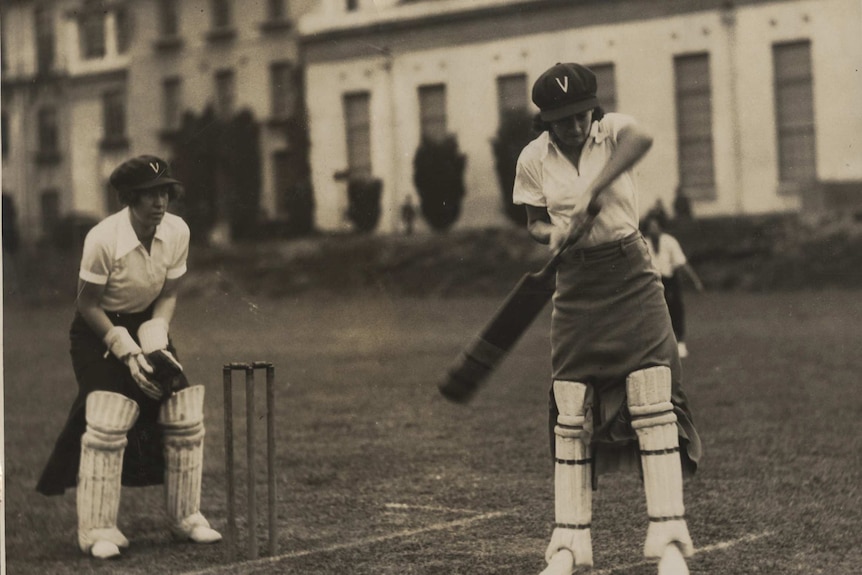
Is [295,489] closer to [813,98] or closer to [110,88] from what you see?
[110,88]

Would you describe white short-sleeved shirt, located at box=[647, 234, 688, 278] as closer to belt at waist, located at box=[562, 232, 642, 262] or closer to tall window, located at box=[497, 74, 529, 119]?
tall window, located at box=[497, 74, 529, 119]

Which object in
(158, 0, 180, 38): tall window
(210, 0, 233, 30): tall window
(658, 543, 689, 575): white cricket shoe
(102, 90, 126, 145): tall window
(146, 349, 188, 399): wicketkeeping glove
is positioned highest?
(158, 0, 180, 38): tall window

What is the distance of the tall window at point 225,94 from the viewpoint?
911cm

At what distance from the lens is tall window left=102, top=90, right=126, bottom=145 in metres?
9.02

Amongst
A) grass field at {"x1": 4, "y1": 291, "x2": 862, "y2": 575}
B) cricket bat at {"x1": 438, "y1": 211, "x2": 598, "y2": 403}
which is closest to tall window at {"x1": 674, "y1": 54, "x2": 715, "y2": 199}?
grass field at {"x1": 4, "y1": 291, "x2": 862, "y2": 575}

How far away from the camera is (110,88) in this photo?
940 cm

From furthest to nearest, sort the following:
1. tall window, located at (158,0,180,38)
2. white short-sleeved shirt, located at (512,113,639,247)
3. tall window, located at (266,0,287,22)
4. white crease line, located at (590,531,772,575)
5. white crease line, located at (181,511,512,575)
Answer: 1. tall window, located at (266,0,287,22)
2. tall window, located at (158,0,180,38)
3. white crease line, located at (181,511,512,575)
4. white crease line, located at (590,531,772,575)
5. white short-sleeved shirt, located at (512,113,639,247)

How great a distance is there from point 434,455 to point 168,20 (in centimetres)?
404

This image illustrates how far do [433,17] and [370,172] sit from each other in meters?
2.79

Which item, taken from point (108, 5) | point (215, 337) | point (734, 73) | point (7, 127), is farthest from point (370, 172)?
point (734, 73)

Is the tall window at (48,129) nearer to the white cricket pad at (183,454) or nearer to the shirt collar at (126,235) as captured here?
the shirt collar at (126,235)

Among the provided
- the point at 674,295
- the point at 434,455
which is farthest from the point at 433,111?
the point at 434,455

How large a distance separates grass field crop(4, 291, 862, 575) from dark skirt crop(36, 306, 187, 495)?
0.35 meters

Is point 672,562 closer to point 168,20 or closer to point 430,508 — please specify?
point 430,508
